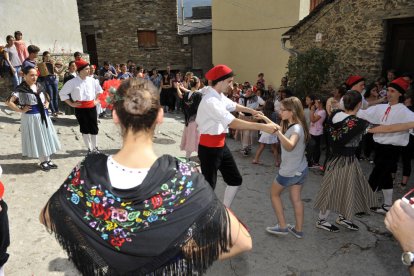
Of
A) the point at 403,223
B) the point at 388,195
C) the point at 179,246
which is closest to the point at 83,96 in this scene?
the point at 179,246

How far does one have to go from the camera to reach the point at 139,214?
1.37 m

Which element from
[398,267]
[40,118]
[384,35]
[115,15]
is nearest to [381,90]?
[384,35]

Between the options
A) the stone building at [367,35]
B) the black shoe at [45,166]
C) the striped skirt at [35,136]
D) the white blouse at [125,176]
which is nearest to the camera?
the white blouse at [125,176]

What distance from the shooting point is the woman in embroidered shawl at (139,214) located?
54.2 inches

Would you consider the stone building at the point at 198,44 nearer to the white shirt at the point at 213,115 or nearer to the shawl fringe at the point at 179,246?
the white shirt at the point at 213,115

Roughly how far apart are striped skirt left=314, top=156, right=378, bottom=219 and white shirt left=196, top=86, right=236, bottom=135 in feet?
4.89

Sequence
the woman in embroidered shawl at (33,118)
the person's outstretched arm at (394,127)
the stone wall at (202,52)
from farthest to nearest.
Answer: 1. the stone wall at (202,52)
2. the woman in embroidered shawl at (33,118)
3. the person's outstretched arm at (394,127)

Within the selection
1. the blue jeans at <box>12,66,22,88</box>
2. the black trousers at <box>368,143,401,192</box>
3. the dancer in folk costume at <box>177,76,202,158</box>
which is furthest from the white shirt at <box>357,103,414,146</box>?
the blue jeans at <box>12,66,22,88</box>

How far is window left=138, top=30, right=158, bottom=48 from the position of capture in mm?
20141

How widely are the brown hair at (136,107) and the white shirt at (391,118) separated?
12.2 ft

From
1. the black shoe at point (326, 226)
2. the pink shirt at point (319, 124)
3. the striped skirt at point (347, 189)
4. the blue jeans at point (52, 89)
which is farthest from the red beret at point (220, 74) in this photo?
the blue jeans at point (52, 89)

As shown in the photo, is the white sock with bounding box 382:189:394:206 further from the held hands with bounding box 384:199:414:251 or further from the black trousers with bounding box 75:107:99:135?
the black trousers with bounding box 75:107:99:135

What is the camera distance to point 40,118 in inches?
215

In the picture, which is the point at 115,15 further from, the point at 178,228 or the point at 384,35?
the point at 178,228
